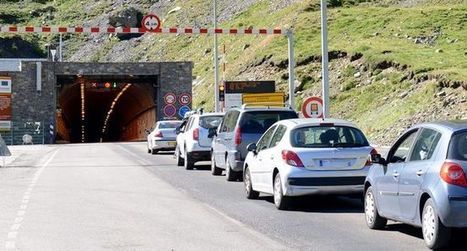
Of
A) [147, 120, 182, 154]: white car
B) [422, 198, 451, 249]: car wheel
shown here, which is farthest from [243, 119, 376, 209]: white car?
[147, 120, 182, 154]: white car

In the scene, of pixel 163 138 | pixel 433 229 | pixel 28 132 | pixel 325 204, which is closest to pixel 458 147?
pixel 433 229

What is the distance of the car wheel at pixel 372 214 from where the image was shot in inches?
497

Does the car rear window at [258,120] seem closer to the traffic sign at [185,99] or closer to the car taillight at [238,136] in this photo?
the car taillight at [238,136]

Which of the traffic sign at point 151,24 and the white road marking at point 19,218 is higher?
the traffic sign at point 151,24

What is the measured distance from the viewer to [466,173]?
1022 centimetres

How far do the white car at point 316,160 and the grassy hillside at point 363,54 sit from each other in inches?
645

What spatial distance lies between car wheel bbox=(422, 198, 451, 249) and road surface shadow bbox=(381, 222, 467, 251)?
0.17 metres

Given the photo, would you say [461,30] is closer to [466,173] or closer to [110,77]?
[110,77]

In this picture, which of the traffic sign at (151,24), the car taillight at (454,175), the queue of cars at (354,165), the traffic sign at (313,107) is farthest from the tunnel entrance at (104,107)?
the car taillight at (454,175)

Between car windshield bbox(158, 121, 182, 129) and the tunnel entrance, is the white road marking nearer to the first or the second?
car windshield bbox(158, 121, 182, 129)

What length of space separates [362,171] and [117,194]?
583cm

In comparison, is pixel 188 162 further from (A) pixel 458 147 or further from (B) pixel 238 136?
(A) pixel 458 147

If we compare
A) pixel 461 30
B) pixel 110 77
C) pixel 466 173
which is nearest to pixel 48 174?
pixel 466 173

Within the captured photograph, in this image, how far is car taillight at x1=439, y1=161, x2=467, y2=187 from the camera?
33.5 feet
